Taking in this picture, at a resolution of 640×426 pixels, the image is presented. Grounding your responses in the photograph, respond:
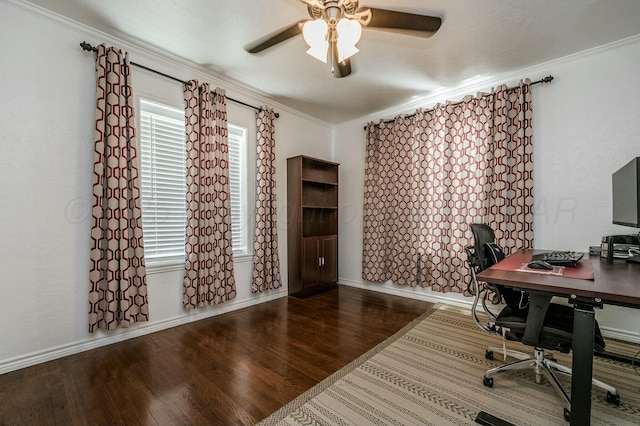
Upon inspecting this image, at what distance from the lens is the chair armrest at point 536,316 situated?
1.47 m

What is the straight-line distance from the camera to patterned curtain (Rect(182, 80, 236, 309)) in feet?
9.30

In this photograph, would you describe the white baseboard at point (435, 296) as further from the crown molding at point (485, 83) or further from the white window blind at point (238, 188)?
the crown molding at point (485, 83)

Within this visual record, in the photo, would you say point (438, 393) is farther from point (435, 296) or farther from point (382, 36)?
point (382, 36)

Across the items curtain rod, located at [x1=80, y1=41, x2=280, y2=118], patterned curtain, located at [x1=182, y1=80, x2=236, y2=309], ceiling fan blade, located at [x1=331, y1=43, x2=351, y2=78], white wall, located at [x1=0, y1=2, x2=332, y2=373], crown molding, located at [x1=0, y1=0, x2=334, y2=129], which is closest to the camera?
ceiling fan blade, located at [x1=331, y1=43, x2=351, y2=78]

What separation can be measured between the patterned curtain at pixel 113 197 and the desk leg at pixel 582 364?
10.1 ft

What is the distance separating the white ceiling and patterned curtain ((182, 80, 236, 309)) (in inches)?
17.5

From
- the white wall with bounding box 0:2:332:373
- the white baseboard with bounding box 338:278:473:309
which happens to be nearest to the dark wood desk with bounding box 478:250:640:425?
the white baseboard with bounding box 338:278:473:309

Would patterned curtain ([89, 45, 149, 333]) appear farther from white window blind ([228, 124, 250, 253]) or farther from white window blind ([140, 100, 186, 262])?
white window blind ([228, 124, 250, 253])

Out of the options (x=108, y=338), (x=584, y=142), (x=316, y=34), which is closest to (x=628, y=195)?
(x=584, y=142)

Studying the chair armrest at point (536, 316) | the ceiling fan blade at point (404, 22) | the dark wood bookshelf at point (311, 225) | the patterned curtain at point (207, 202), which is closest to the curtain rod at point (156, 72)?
the patterned curtain at point (207, 202)

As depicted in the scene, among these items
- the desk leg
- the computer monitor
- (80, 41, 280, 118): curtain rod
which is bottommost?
the desk leg

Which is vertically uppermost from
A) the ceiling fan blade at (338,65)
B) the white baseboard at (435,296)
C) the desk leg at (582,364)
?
the ceiling fan blade at (338,65)

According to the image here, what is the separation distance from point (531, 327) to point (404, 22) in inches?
75.2

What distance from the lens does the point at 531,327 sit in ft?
4.96
